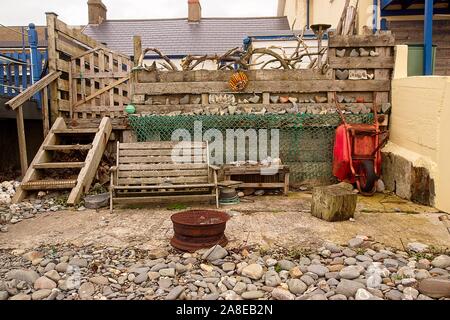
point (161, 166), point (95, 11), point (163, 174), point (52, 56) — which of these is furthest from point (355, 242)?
point (95, 11)

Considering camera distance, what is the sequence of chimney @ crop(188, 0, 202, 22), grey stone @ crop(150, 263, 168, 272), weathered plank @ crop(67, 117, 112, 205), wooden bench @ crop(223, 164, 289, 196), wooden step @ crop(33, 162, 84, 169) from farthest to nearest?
chimney @ crop(188, 0, 202, 22) → wooden bench @ crop(223, 164, 289, 196) → wooden step @ crop(33, 162, 84, 169) → weathered plank @ crop(67, 117, 112, 205) → grey stone @ crop(150, 263, 168, 272)

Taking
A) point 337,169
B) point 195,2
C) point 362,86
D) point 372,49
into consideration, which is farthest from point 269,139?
point 195,2

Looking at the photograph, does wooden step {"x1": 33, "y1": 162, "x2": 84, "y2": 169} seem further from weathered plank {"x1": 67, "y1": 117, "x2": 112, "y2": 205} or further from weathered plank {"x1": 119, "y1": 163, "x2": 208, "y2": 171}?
weathered plank {"x1": 119, "y1": 163, "x2": 208, "y2": 171}

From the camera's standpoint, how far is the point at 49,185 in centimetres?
653

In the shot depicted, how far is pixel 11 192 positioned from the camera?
7035 mm

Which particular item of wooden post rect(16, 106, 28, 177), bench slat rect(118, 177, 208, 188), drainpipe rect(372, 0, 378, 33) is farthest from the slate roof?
bench slat rect(118, 177, 208, 188)

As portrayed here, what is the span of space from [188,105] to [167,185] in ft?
7.05

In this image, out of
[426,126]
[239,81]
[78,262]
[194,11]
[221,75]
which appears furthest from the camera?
[194,11]

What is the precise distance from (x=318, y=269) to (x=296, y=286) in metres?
0.43

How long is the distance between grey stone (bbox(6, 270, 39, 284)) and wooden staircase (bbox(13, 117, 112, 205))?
265 cm

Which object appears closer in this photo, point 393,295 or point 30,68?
point 393,295

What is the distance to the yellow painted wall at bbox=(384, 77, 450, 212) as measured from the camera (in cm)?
573

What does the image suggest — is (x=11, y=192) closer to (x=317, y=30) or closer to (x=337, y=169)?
(x=337, y=169)

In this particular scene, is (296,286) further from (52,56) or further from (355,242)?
(52,56)
